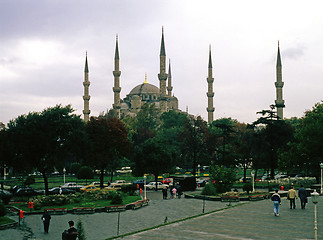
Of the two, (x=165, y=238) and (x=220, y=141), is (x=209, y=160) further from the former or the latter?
(x=165, y=238)

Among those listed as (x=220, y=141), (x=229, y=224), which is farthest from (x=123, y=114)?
(x=229, y=224)

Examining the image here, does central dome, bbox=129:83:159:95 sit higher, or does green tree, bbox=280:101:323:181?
central dome, bbox=129:83:159:95

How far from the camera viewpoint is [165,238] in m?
16.4

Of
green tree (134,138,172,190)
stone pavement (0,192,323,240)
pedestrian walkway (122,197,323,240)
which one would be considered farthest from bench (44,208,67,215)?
green tree (134,138,172,190)

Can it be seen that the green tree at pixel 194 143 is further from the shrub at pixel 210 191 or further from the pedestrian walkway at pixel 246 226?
the pedestrian walkway at pixel 246 226

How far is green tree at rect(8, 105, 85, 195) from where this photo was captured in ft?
120

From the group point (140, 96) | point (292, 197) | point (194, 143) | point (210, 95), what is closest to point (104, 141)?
point (194, 143)

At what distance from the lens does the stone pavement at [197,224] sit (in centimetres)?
1684

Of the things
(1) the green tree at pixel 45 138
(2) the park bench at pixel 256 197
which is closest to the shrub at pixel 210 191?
(2) the park bench at pixel 256 197

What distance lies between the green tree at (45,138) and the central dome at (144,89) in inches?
4035

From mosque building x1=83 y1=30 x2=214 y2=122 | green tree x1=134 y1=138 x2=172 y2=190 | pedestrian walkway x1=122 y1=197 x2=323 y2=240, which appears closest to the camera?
pedestrian walkway x1=122 y1=197 x2=323 y2=240

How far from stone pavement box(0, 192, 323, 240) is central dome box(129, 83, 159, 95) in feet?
379

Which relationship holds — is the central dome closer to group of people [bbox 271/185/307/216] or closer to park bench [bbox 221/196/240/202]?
park bench [bbox 221/196/240/202]

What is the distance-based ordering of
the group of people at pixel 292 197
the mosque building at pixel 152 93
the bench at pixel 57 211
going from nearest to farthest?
the group of people at pixel 292 197
the bench at pixel 57 211
the mosque building at pixel 152 93
